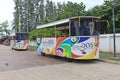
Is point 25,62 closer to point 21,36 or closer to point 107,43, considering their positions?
point 107,43

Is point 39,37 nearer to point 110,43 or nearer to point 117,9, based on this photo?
point 110,43

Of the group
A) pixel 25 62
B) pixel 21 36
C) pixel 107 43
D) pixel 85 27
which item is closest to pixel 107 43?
pixel 107 43

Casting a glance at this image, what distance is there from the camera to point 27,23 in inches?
2630

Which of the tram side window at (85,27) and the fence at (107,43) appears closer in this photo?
the tram side window at (85,27)

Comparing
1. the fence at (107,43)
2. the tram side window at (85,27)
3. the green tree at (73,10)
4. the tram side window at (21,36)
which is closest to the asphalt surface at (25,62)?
the tram side window at (85,27)

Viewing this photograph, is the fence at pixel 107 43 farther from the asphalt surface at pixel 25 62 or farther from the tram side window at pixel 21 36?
the tram side window at pixel 21 36

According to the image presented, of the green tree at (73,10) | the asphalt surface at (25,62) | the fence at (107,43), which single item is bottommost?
the asphalt surface at (25,62)

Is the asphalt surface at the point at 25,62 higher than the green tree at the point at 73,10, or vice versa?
the green tree at the point at 73,10

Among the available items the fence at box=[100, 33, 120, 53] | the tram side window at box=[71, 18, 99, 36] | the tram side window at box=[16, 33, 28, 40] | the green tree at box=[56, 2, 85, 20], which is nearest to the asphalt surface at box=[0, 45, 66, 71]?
the tram side window at box=[71, 18, 99, 36]

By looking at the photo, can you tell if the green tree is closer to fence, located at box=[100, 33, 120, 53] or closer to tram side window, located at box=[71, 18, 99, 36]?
fence, located at box=[100, 33, 120, 53]

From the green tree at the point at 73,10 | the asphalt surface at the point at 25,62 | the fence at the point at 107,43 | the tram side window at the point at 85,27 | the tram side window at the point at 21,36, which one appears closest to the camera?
the asphalt surface at the point at 25,62

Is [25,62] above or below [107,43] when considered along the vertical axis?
below

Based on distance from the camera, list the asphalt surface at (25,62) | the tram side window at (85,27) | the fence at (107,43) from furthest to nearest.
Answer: the fence at (107,43) → the tram side window at (85,27) → the asphalt surface at (25,62)

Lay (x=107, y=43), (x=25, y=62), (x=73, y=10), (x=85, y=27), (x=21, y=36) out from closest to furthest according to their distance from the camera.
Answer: (x=85, y=27) → (x=25, y=62) → (x=107, y=43) → (x=21, y=36) → (x=73, y=10)
